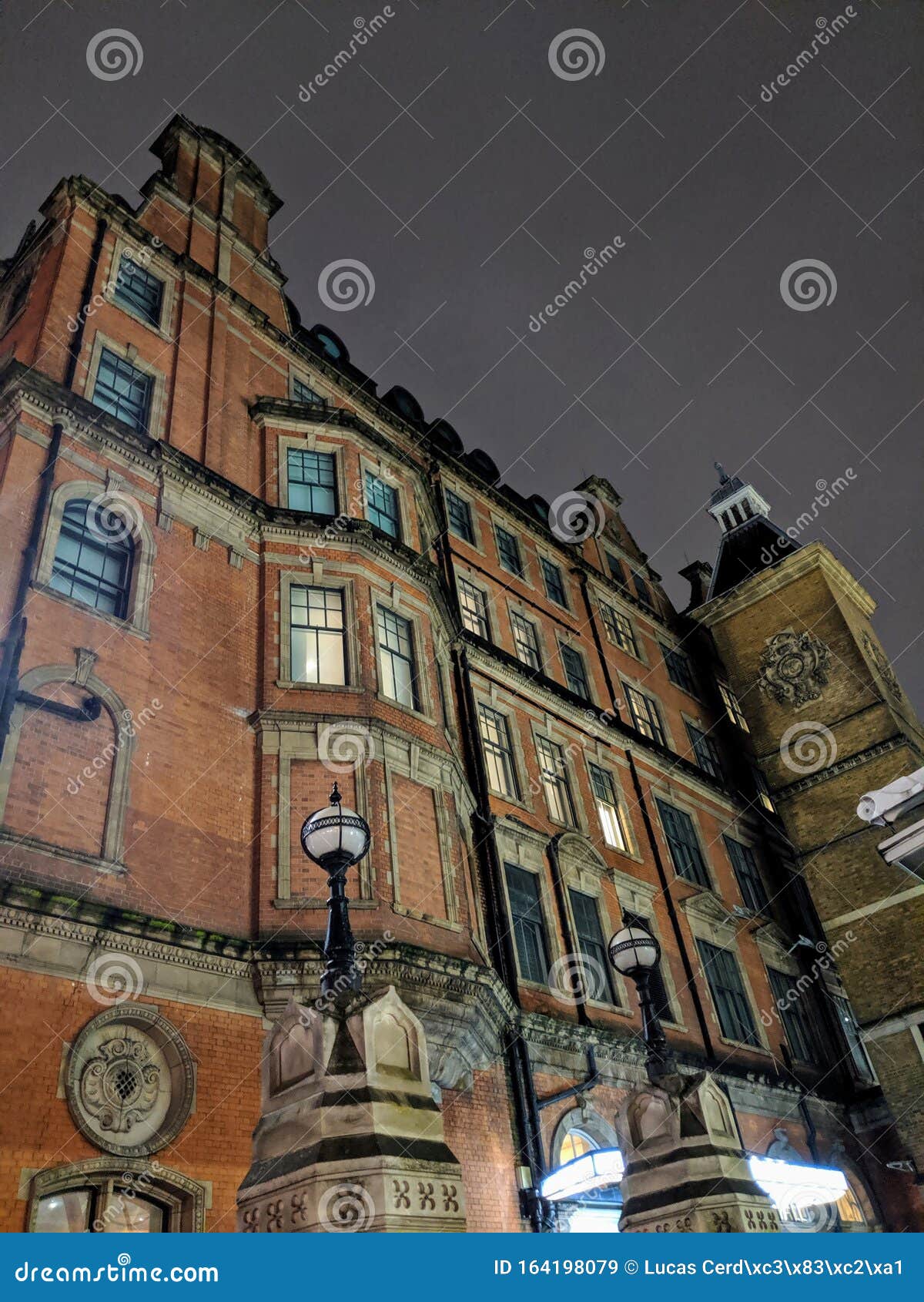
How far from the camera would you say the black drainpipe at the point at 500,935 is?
600 inches

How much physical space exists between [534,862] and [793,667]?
53.1 ft

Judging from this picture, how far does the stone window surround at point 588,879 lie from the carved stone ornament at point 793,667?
12870 mm

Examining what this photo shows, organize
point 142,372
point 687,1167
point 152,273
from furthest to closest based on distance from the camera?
point 152,273
point 142,372
point 687,1167

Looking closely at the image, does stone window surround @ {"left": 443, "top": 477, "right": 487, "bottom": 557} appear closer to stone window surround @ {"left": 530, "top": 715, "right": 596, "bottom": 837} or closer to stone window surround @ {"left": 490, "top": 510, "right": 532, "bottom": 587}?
stone window surround @ {"left": 490, "top": 510, "right": 532, "bottom": 587}

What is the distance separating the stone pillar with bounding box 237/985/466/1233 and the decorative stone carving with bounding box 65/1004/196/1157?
5804mm

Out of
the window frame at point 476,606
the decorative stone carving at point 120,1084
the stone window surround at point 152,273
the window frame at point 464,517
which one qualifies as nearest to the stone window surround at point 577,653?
the window frame at point 476,606

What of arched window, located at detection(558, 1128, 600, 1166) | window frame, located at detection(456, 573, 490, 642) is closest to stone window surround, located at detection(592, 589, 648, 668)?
window frame, located at detection(456, 573, 490, 642)

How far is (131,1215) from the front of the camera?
10.2 metres

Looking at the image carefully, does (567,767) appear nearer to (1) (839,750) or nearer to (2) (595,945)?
(2) (595,945)

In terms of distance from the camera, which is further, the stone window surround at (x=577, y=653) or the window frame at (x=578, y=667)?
the stone window surround at (x=577, y=653)

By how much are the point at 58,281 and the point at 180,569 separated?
668 centimetres

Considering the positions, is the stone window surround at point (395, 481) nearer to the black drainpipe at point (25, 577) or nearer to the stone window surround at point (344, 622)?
the stone window surround at point (344, 622)

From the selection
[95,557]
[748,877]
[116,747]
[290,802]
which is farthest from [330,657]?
[748,877]

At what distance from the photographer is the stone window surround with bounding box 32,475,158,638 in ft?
44.5
